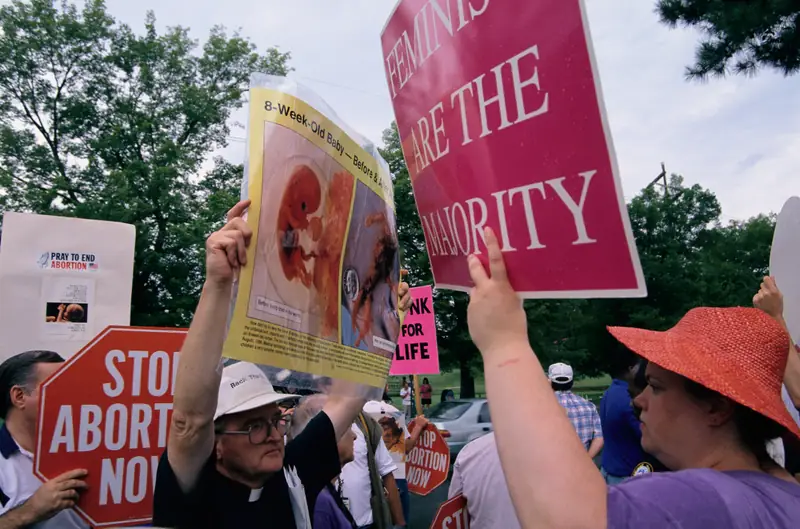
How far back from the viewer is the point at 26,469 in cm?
273

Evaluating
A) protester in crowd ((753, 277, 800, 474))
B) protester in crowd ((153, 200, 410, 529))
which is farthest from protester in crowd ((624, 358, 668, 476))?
protester in crowd ((153, 200, 410, 529))

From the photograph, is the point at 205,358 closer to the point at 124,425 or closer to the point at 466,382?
the point at 124,425

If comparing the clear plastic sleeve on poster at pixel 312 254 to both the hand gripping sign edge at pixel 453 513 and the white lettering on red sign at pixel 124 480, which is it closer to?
the hand gripping sign edge at pixel 453 513

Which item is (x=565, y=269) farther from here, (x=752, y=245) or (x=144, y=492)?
(x=752, y=245)

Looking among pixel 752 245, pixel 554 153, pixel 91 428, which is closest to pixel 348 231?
pixel 554 153

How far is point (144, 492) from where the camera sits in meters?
2.61

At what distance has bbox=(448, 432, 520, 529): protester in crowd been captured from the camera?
98.4 inches

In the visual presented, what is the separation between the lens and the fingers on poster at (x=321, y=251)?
1.56 m

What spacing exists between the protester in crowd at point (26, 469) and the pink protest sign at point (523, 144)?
74.1 inches

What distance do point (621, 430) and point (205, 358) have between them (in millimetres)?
3950

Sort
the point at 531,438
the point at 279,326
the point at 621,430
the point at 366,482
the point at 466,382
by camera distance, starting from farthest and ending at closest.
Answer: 1. the point at 466,382
2. the point at 621,430
3. the point at 366,482
4. the point at 279,326
5. the point at 531,438

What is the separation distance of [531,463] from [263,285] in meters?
0.81

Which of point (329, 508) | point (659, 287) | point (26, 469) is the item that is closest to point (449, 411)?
point (329, 508)

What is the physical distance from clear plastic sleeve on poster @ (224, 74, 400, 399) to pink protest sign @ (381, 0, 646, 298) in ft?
1.04
